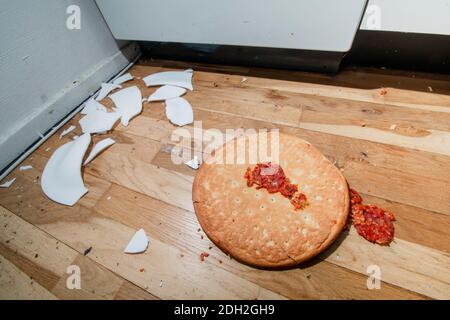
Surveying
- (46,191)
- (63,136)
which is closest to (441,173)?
(46,191)

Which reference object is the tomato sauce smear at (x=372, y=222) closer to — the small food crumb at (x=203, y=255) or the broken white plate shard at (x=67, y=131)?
the small food crumb at (x=203, y=255)

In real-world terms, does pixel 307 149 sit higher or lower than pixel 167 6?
lower

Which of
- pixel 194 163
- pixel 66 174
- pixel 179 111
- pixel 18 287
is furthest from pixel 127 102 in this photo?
pixel 18 287

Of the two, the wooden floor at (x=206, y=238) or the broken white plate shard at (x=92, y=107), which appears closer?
the wooden floor at (x=206, y=238)

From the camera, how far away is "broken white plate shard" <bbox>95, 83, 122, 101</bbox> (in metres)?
1.29

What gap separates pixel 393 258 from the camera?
64cm

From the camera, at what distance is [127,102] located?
1.22 m

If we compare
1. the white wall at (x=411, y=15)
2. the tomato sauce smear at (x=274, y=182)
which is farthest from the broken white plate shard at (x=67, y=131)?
the white wall at (x=411, y=15)

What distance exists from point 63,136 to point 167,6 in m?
0.76

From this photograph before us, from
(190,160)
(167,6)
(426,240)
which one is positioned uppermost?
(167,6)

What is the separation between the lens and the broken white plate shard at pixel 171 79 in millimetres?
1263

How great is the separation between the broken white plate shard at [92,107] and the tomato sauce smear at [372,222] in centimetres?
115

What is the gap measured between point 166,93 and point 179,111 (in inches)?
6.4

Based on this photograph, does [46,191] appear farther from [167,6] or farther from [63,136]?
[167,6]
